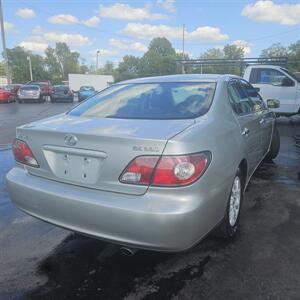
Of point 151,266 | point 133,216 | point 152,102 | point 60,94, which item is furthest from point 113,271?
point 60,94

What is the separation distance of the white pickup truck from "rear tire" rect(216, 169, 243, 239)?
9103 millimetres

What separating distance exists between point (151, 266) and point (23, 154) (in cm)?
144

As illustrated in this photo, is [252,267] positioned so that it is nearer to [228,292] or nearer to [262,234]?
[228,292]

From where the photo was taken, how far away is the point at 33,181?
114 inches

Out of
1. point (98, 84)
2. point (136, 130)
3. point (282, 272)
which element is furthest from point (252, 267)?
point (98, 84)

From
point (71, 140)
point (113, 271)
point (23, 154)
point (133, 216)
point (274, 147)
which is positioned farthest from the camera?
point (274, 147)

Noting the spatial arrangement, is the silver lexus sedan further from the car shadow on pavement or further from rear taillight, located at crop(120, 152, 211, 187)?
the car shadow on pavement

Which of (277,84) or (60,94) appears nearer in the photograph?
(277,84)

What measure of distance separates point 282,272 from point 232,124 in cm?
133

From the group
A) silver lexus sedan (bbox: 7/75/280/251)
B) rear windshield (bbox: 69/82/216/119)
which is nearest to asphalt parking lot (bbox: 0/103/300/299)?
silver lexus sedan (bbox: 7/75/280/251)

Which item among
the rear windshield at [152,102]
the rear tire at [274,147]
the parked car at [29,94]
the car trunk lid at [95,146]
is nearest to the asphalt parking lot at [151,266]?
the car trunk lid at [95,146]

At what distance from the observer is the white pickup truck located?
11.9m

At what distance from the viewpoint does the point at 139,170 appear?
244 cm

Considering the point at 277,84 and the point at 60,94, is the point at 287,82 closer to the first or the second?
the point at 277,84
